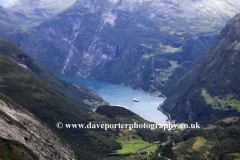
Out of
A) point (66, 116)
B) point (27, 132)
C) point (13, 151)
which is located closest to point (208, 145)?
point (66, 116)

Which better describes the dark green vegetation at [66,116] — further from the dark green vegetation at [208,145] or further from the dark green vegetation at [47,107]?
the dark green vegetation at [208,145]

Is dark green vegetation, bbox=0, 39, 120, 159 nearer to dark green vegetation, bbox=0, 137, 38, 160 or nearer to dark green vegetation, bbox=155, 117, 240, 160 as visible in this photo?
dark green vegetation, bbox=155, 117, 240, 160

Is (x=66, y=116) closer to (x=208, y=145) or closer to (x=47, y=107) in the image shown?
(x=47, y=107)

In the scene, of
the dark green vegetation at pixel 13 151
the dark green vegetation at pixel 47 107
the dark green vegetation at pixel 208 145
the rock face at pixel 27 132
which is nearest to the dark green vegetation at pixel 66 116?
the dark green vegetation at pixel 47 107

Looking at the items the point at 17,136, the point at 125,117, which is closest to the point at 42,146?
the point at 17,136

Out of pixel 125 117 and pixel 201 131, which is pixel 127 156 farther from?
pixel 125 117

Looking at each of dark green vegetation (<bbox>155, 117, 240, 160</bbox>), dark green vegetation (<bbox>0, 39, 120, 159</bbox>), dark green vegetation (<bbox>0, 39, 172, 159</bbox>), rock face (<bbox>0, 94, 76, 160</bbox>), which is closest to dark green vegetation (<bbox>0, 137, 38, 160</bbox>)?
rock face (<bbox>0, 94, 76, 160</bbox>)
